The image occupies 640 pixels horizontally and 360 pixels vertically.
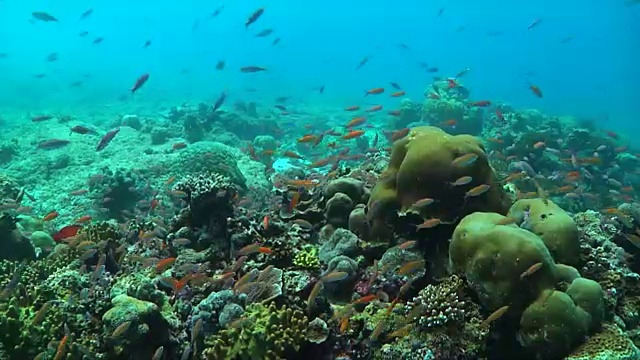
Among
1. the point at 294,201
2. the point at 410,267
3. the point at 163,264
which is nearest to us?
the point at 410,267

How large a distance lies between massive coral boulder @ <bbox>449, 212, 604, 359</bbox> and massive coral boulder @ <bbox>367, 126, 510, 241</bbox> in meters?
1.12

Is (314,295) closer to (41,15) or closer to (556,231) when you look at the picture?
(556,231)

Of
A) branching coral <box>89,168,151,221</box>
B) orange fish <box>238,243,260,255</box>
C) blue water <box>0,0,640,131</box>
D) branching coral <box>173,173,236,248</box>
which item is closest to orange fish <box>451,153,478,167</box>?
orange fish <box>238,243,260,255</box>

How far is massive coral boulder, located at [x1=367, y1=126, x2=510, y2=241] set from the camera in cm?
648

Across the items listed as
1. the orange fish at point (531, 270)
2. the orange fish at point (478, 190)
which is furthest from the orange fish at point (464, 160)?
the orange fish at point (531, 270)

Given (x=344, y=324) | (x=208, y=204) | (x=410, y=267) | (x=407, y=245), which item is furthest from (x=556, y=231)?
(x=208, y=204)

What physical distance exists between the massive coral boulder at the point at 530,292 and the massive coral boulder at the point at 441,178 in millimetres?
1117

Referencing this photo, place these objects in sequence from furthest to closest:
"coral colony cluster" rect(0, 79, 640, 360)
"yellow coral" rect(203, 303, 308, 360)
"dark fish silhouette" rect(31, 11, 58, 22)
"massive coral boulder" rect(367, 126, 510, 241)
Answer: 1. "dark fish silhouette" rect(31, 11, 58, 22)
2. "massive coral boulder" rect(367, 126, 510, 241)
3. "coral colony cluster" rect(0, 79, 640, 360)
4. "yellow coral" rect(203, 303, 308, 360)

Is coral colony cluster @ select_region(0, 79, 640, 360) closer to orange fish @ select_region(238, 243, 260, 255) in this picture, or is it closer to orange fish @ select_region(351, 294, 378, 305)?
orange fish @ select_region(351, 294, 378, 305)

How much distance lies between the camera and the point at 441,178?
646 centimetres

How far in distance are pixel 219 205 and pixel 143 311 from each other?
310cm

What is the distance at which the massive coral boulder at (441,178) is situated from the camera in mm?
6480

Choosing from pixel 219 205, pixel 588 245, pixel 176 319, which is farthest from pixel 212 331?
pixel 588 245

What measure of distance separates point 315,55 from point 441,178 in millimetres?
124899
